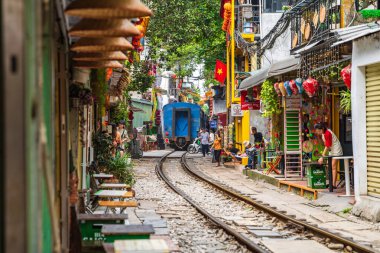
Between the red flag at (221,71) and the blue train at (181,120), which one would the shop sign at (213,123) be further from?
the red flag at (221,71)

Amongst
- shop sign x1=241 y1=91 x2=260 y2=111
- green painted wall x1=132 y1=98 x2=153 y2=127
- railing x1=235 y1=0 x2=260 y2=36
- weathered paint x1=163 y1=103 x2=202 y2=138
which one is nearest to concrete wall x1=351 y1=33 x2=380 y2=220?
shop sign x1=241 y1=91 x2=260 y2=111

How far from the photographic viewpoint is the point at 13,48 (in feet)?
10.3

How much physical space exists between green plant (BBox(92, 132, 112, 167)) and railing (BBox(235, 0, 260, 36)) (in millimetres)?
18895

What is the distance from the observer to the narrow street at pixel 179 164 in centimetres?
363

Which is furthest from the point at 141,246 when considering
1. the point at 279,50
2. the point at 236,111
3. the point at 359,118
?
the point at 236,111

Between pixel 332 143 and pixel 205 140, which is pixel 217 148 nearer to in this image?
pixel 205 140

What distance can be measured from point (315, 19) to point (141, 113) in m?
38.5

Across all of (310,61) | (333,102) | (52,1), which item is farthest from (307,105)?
(52,1)

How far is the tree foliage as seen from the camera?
35.7m

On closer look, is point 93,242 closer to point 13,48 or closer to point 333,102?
point 13,48

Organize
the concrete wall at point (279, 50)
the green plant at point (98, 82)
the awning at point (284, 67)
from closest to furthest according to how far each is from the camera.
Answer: the green plant at point (98, 82)
the awning at point (284, 67)
the concrete wall at point (279, 50)

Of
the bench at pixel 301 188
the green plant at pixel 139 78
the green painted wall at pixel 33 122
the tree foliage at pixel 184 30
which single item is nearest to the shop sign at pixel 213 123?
the tree foliage at pixel 184 30

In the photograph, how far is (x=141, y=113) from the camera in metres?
56.6

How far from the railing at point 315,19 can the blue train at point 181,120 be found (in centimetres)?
2895
